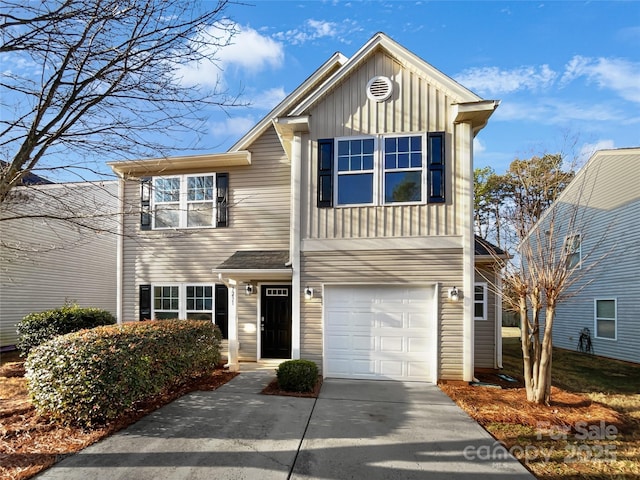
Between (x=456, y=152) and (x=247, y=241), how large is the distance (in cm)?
616

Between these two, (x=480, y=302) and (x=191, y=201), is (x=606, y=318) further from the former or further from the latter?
(x=191, y=201)

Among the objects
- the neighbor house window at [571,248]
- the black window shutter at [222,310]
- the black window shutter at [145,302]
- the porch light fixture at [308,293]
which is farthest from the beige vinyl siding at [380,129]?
the black window shutter at [145,302]

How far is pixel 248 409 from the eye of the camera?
559 cm

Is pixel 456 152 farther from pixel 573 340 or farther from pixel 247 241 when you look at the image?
pixel 573 340

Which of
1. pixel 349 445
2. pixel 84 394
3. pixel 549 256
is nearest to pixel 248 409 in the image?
pixel 349 445

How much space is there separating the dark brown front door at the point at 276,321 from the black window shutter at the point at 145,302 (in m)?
3.68

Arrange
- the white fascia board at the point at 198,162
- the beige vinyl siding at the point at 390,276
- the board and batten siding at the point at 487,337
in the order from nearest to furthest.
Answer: the beige vinyl siding at the point at 390,276
the board and batten siding at the point at 487,337
the white fascia board at the point at 198,162

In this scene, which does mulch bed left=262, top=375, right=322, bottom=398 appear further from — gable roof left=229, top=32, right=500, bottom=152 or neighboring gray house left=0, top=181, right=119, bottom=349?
neighboring gray house left=0, top=181, right=119, bottom=349

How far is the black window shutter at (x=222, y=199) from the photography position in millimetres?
10016

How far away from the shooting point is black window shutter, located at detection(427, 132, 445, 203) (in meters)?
7.35

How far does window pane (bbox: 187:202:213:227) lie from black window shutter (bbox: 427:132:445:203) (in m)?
6.41

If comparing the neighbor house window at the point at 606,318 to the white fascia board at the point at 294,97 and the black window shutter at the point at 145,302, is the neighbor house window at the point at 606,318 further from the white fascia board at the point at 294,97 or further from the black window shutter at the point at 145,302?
the black window shutter at the point at 145,302

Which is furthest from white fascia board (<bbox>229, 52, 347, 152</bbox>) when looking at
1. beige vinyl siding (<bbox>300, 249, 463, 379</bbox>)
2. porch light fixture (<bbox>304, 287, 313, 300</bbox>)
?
porch light fixture (<bbox>304, 287, 313, 300</bbox>)

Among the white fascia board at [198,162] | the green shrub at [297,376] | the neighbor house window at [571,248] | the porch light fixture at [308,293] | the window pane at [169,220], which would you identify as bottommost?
the green shrub at [297,376]
